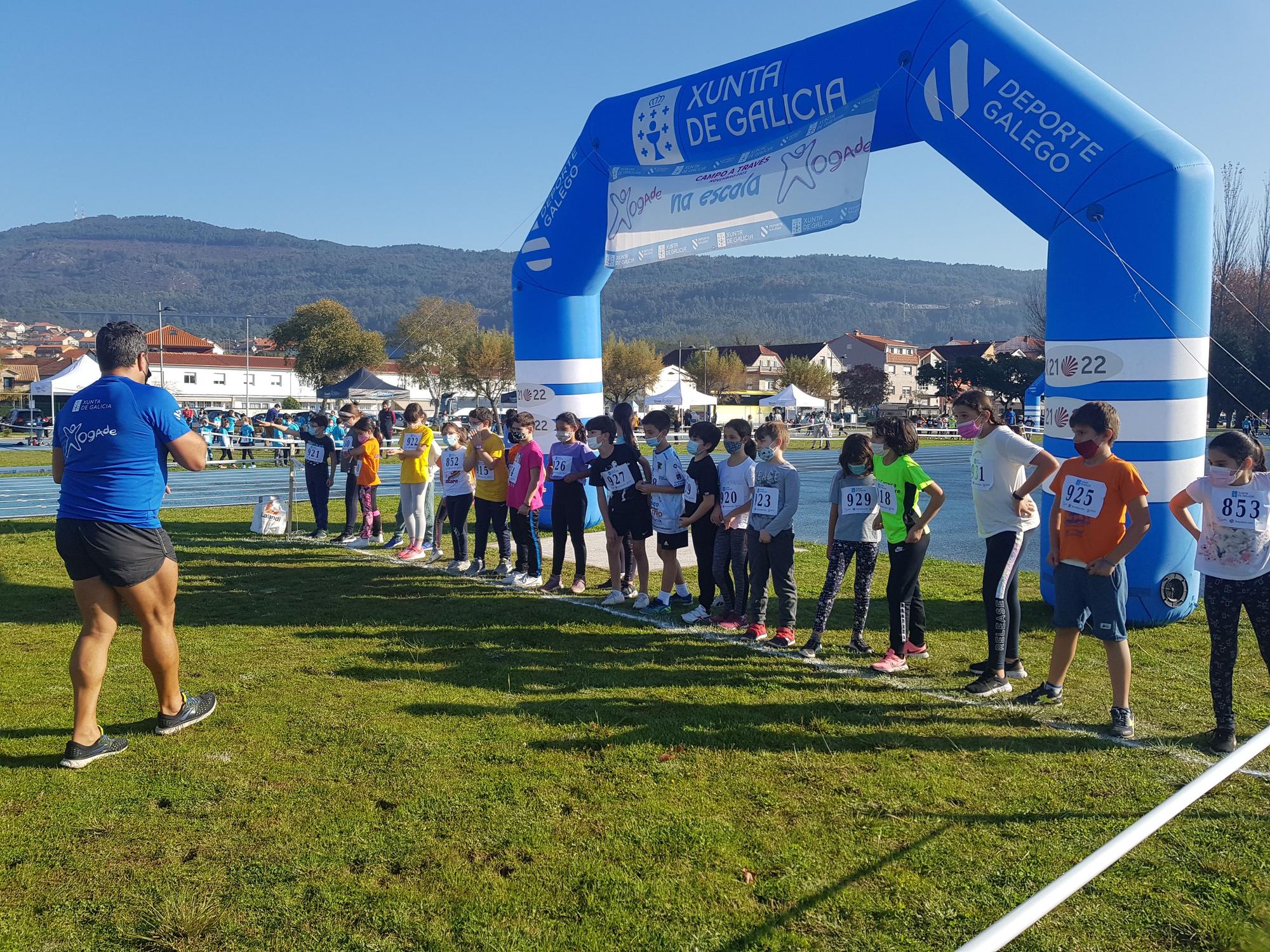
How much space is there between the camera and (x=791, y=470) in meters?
7.16

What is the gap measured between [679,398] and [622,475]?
122 ft

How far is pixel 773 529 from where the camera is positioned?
7113 mm

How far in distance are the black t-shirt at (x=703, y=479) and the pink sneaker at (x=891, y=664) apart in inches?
75.9

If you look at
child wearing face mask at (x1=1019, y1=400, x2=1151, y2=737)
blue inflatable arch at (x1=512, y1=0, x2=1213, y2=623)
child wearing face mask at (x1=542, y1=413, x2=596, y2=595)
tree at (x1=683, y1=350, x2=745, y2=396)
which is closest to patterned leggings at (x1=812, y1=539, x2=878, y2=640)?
child wearing face mask at (x1=1019, y1=400, x2=1151, y2=737)

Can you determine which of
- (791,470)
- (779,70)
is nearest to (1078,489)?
(791,470)

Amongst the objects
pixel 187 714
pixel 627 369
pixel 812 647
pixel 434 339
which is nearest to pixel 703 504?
pixel 812 647

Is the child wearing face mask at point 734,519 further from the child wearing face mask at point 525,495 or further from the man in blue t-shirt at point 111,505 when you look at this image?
the man in blue t-shirt at point 111,505

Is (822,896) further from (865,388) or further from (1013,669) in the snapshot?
(865,388)

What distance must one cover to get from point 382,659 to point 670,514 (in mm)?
2871

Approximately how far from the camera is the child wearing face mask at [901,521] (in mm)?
6609

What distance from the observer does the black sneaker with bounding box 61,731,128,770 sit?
466 cm

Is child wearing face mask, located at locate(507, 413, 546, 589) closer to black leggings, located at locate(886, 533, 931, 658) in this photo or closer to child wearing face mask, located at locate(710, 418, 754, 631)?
child wearing face mask, located at locate(710, 418, 754, 631)

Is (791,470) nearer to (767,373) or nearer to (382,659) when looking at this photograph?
(382,659)

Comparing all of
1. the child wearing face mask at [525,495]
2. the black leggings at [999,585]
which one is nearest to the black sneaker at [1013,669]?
the black leggings at [999,585]
